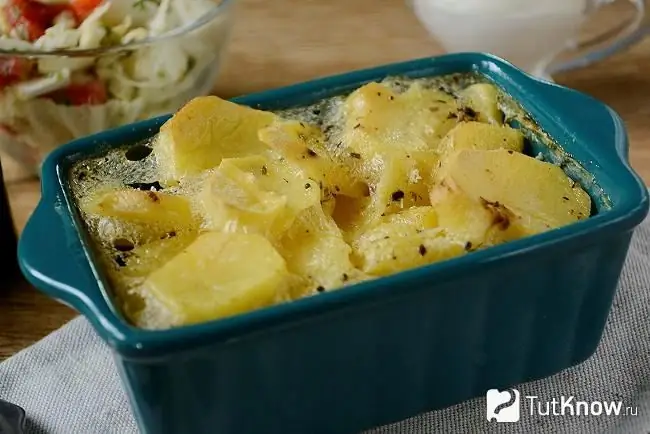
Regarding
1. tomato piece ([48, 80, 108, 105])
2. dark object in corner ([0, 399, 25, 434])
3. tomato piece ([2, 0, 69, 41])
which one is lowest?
dark object in corner ([0, 399, 25, 434])

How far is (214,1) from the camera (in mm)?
1193

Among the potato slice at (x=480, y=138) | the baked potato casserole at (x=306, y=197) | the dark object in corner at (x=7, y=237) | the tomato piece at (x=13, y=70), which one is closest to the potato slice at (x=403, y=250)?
the baked potato casserole at (x=306, y=197)

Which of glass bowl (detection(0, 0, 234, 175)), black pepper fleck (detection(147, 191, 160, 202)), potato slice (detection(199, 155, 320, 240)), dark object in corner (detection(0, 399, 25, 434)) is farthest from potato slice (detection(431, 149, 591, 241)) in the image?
glass bowl (detection(0, 0, 234, 175))

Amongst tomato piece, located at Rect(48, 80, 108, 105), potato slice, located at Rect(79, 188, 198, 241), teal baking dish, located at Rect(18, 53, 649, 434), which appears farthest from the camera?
tomato piece, located at Rect(48, 80, 108, 105)

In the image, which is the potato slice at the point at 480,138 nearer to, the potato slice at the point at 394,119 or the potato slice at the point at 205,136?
the potato slice at the point at 394,119

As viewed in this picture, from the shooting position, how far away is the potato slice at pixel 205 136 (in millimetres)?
732

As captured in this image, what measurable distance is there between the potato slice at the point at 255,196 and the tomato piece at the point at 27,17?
1.46ft

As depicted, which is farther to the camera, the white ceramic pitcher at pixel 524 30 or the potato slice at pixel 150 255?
the white ceramic pitcher at pixel 524 30

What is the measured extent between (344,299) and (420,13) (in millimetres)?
720

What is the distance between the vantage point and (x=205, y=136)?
29.2 inches

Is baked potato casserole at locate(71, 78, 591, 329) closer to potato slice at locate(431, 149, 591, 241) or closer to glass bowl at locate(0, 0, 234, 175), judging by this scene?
potato slice at locate(431, 149, 591, 241)

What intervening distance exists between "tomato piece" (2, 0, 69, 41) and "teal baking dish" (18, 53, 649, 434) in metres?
0.35

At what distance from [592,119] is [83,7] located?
2.02 ft

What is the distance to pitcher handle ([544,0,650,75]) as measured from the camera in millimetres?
1202
